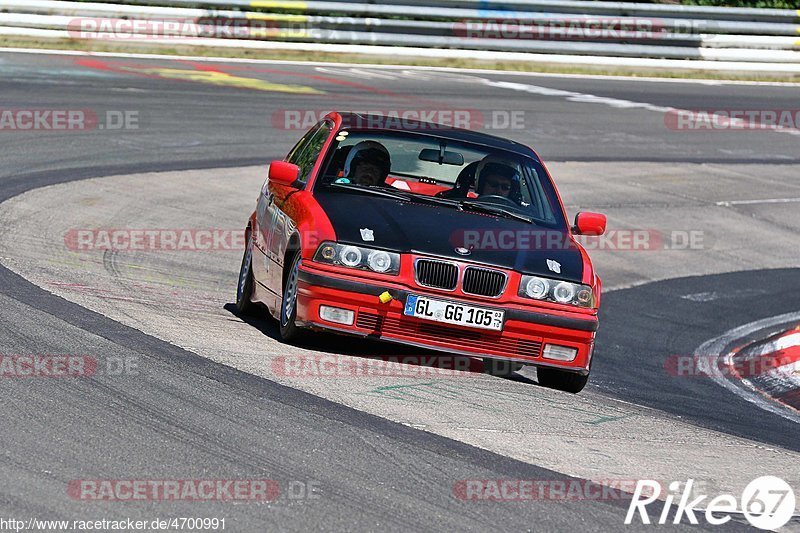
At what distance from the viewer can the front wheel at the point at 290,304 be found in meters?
7.87

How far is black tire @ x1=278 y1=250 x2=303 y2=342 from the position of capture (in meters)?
7.88

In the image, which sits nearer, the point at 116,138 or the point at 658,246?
the point at 658,246

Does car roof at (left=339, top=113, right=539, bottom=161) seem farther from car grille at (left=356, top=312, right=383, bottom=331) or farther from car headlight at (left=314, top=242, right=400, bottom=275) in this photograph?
car grille at (left=356, top=312, right=383, bottom=331)

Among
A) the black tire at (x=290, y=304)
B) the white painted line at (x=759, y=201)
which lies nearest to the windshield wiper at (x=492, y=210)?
the black tire at (x=290, y=304)

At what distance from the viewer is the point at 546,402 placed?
24.3 ft

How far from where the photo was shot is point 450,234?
806cm

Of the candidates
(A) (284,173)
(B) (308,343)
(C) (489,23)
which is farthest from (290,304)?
(C) (489,23)

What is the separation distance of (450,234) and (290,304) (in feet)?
3.39

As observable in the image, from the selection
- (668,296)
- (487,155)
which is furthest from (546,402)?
(668,296)

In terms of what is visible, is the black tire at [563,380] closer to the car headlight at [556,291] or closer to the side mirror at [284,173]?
Answer: the car headlight at [556,291]

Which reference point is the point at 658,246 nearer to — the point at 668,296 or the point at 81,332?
the point at 668,296

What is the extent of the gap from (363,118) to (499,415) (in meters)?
3.38

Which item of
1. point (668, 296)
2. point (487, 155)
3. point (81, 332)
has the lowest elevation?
point (668, 296)

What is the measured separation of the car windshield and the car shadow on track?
3.14ft
